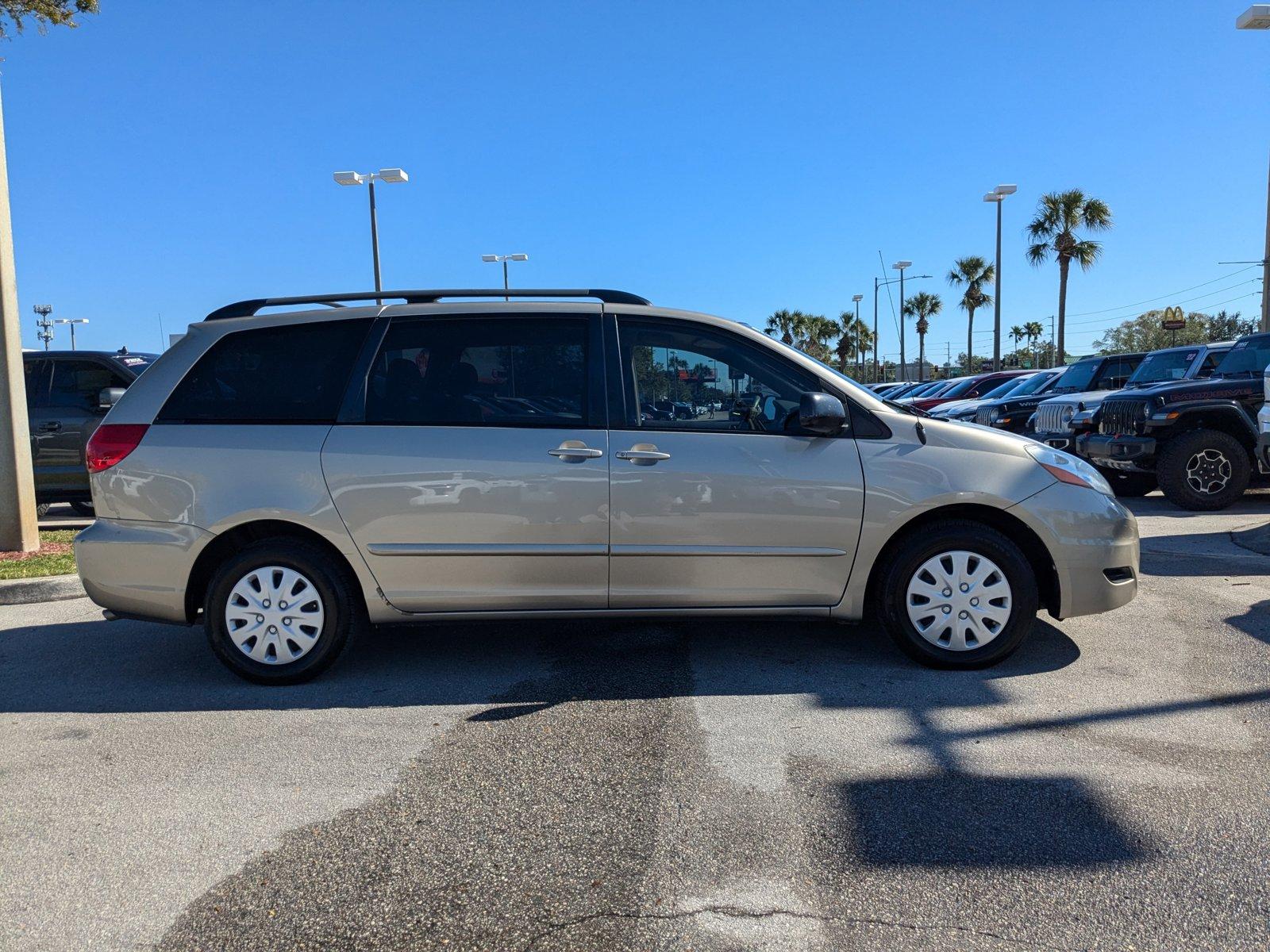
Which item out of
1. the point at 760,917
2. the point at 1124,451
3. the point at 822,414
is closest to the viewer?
the point at 760,917

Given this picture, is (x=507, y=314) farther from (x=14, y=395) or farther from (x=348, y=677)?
(x=14, y=395)

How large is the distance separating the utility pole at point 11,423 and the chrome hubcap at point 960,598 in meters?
7.19

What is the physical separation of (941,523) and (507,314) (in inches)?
92.1

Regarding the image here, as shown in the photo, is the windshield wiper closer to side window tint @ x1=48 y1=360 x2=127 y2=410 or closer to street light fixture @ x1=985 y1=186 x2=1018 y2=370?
side window tint @ x1=48 y1=360 x2=127 y2=410

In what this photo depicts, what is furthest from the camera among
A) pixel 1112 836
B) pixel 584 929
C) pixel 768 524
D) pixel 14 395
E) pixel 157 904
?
pixel 14 395

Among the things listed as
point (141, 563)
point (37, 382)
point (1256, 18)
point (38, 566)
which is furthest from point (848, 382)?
point (1256, 18)

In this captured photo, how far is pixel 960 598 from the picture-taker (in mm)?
4477

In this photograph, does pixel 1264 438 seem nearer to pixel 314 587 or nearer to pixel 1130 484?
pixel 1130 484

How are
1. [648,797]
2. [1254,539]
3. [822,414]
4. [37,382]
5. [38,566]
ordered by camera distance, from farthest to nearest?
1. [37,382]
2. [1254,539]
3. [38,566]
4. [822,414]
5. [648,797]

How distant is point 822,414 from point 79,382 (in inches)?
343

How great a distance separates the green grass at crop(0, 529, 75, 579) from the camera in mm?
6895

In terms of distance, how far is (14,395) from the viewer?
25.2 ft

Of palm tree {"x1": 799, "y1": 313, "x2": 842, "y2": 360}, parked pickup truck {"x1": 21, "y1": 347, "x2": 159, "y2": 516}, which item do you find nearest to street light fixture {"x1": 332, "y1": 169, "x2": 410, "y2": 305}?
parked pickup truck {"x1": 21, "y1": 347, "x2": 159, "y2": 516}

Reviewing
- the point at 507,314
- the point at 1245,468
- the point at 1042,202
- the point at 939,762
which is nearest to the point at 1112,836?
the point at 939,762
